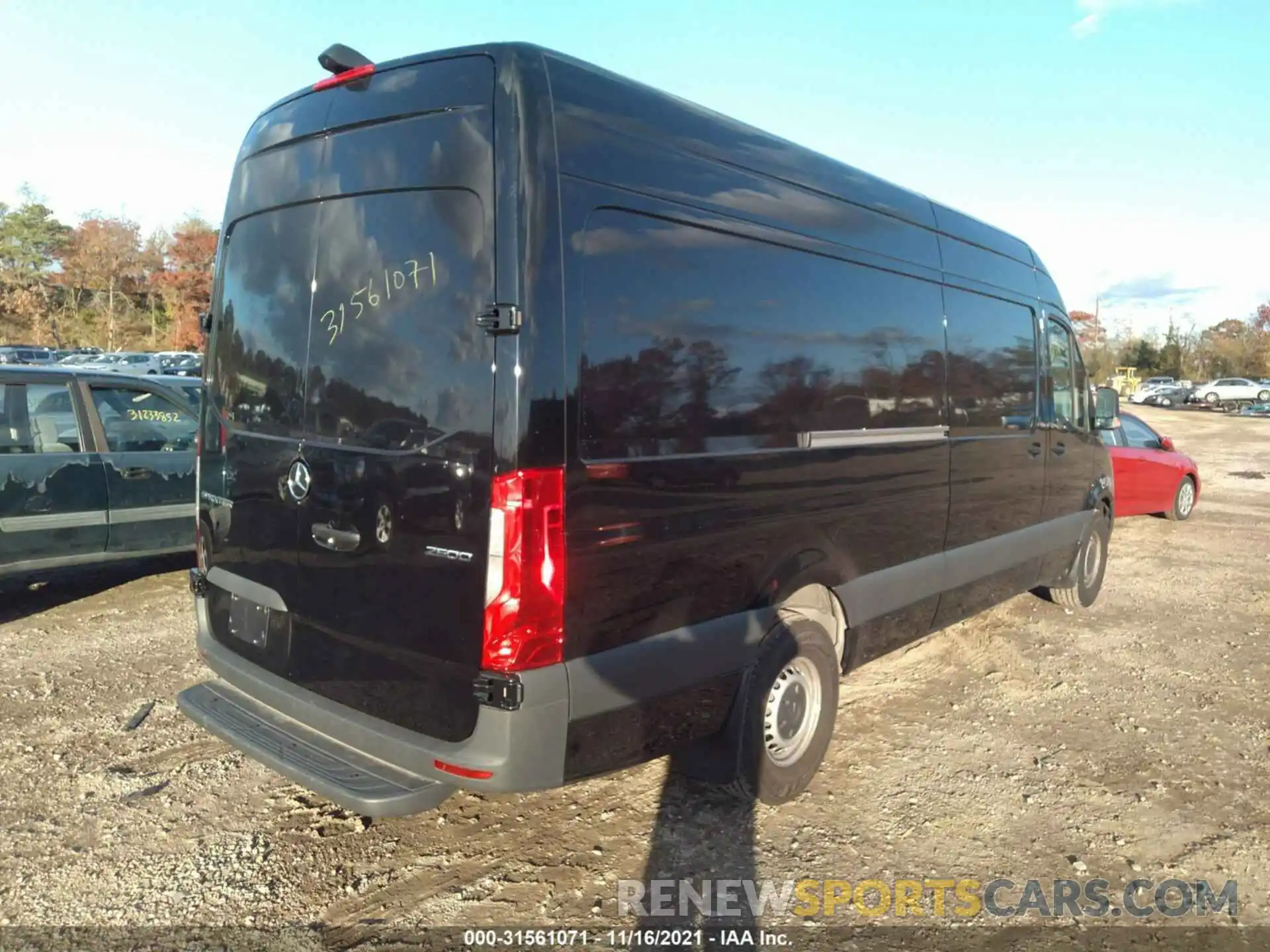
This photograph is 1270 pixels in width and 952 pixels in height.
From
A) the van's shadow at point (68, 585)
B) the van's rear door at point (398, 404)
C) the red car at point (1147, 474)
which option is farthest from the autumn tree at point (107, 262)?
the van's rear door at point (398, 404)

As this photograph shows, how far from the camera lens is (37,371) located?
6.16 metres

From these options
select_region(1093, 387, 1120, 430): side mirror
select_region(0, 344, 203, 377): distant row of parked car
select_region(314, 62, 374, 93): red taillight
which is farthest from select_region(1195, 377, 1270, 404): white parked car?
select_region(314, 62, 374, 93): red taillight

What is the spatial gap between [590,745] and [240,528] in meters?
1.70

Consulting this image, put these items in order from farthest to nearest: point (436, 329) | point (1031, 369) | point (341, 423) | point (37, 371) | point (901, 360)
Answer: point (37, 371) → point (1031, 369) → point (901, 360) → point (341, 423) → point (436, 329)

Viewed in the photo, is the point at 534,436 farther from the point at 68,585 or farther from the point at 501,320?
the point at 68,585

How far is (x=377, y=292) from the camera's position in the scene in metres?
2.95

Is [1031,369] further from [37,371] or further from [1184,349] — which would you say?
[1184,349]

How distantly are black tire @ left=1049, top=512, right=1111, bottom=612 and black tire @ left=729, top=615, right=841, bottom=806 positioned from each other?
349 cm

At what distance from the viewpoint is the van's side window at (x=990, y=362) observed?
189 inches

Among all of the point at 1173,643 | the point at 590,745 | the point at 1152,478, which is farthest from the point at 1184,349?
the point at 590,745

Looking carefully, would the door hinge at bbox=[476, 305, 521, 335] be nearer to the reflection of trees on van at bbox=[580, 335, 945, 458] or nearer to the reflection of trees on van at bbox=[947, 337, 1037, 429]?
the reflection of trees on van at bbox=[580, 335, 945, 458]

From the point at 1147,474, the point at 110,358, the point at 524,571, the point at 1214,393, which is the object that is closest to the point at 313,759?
the point at 524,571

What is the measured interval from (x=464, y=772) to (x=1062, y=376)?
515 centimetres

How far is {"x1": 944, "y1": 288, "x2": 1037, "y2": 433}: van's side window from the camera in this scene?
4812mm
